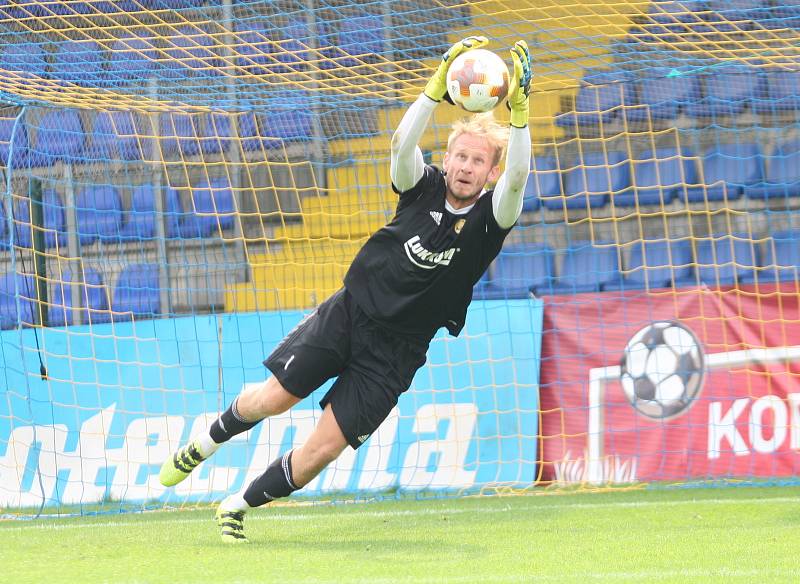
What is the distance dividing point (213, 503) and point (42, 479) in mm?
1121

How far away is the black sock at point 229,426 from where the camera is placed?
4684 millimetres

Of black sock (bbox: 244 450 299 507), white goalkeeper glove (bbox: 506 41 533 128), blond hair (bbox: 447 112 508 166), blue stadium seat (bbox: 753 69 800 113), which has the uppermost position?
blue stadium seat (bbox: 753 69 800 113)

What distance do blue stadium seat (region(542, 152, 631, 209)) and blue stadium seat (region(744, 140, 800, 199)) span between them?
1.02 meters

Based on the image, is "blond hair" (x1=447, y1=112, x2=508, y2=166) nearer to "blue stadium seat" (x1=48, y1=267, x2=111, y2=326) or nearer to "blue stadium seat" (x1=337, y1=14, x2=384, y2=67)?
"blue stadium seat" (x1=337, y1=14, x2=384, y2=67)

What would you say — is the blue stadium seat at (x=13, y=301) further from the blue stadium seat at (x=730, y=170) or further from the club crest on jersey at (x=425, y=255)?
the blue stadium seat at (x=730, y=170)

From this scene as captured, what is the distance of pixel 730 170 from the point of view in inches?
339

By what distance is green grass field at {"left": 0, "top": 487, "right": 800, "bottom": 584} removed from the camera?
3904mm

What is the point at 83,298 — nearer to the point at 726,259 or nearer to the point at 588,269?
the point at 588,269

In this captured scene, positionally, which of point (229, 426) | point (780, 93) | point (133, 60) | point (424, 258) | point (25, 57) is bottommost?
point (229, 426)

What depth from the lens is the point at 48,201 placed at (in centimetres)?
840

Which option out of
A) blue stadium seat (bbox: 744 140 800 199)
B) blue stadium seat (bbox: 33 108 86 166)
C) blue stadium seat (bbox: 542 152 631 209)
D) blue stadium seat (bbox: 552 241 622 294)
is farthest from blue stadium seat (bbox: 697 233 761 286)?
blue stadium seat (bbox: 33 108 86 166)

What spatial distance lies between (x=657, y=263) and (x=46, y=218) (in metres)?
4.86

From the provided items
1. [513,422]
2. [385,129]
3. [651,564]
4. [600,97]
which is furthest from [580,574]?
[600,97]

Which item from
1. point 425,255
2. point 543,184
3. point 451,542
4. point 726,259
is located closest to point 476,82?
point 425,255
